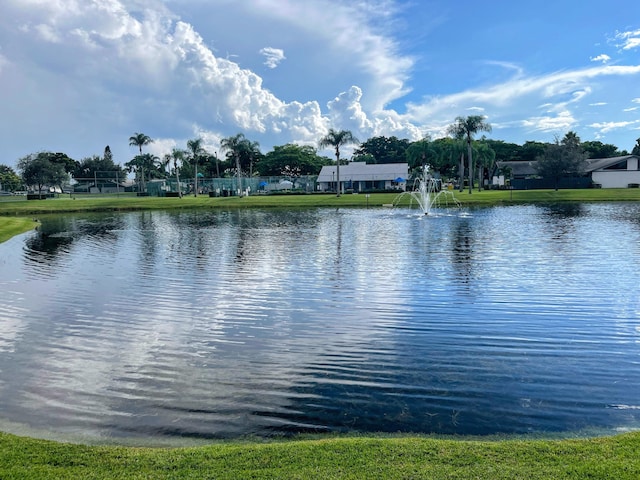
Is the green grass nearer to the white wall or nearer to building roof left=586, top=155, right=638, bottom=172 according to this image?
building roof left=586, top=155, right=638, bottom=172

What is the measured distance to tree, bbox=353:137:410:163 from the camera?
12506 cm

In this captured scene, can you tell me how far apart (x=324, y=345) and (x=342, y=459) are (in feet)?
13.1

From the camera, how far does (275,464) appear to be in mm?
4387

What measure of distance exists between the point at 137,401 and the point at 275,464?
2905 millimetres

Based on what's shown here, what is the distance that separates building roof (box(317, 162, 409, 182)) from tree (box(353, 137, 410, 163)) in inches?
1353

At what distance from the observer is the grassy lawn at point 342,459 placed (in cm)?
414

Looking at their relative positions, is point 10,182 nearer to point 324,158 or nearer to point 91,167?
point 91,167

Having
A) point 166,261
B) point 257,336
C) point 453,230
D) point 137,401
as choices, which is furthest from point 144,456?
point 453,230

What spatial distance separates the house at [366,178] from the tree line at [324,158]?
28.5 feet

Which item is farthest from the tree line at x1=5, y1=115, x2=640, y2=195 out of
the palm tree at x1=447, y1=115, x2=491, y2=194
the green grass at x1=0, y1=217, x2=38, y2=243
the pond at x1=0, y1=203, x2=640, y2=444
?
the pond at x1=0, y1=203, x2=640, y2=444

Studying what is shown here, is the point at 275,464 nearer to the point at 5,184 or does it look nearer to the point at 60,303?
the point at 60,303

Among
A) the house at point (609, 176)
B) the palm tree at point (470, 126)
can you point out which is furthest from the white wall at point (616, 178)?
the palm tree at point (470, 126)

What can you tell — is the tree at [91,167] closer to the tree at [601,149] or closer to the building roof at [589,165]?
the building roof at [589,165]

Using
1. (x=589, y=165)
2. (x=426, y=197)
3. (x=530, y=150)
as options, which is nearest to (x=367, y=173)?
(x=589, y=165)
